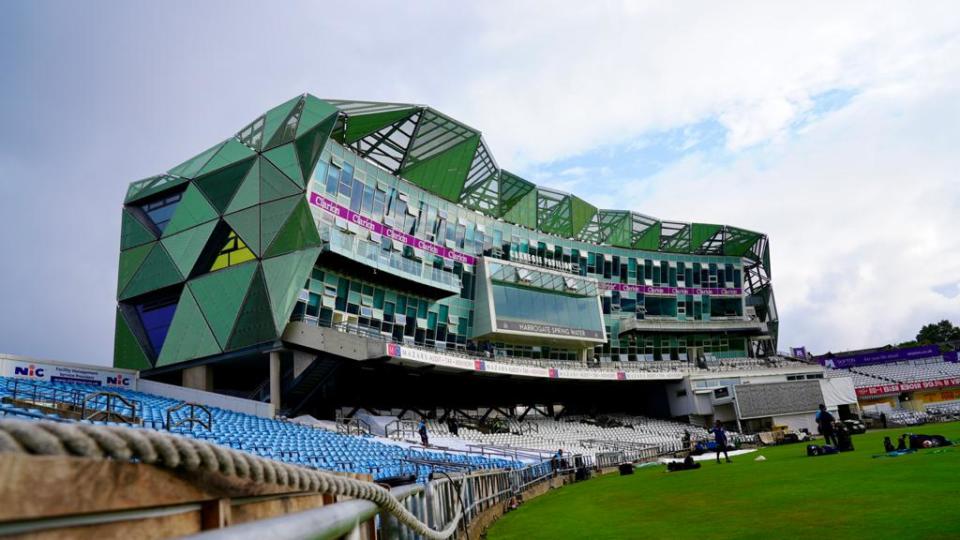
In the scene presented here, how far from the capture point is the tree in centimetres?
11250

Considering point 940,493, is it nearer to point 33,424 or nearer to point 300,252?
point 33,424

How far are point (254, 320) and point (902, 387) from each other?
204ft

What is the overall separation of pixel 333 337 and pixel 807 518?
27024 mm

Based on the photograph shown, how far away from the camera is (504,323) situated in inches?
1908

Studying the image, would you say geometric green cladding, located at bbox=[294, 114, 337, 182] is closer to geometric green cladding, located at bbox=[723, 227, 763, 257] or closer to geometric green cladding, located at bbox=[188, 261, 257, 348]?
geometric green cladding, located at bbox=[188, 261, 257, 348]

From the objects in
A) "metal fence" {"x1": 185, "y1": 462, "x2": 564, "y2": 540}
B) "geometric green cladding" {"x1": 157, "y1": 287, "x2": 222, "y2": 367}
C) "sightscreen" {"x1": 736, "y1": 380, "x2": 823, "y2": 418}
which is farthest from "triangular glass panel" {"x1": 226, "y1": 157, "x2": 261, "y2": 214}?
"sightscreen" {"x1": 736, "y1": 380, "x2": 823, "y2": 418}

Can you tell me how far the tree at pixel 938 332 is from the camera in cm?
11250

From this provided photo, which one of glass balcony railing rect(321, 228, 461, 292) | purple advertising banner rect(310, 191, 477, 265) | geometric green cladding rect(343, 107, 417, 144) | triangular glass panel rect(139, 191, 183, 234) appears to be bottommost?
glass balcony railing rect(321, 228, 461, 292)

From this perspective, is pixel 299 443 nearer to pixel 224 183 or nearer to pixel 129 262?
pixel 224 183

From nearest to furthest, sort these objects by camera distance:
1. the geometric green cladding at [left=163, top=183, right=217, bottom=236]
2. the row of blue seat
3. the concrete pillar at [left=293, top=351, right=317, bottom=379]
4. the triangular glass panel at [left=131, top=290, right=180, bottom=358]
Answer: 1. the row of blue seat
2. the concrete pillar at [left=293, top=351, right=317, bottom=379]
3. the geometric green cladding at [left=163, top=183, right=217, bottom=236]
4. the triangular glass panel at [left=131, top=290, right=180, bottom=358]

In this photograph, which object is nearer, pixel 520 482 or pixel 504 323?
pixel 520 482

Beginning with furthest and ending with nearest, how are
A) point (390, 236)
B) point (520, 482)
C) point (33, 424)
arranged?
point (390, 236) → point (520, 482) → point (33, 424)

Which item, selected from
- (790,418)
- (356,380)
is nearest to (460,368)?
(356,380)

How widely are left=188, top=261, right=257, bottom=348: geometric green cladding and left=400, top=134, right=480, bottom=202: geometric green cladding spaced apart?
1280 cm
